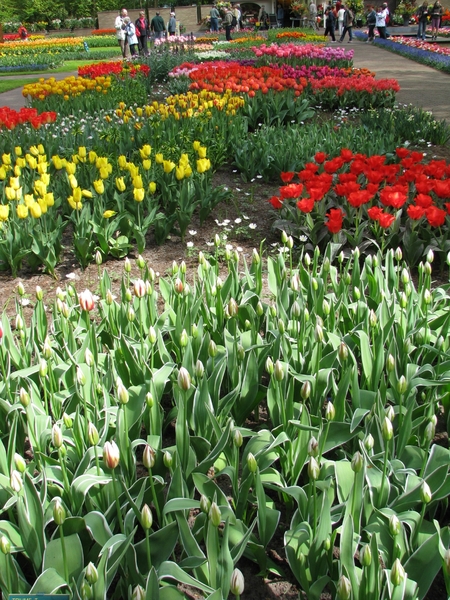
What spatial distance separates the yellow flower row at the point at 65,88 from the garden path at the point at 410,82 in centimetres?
296

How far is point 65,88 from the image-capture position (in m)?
8.92

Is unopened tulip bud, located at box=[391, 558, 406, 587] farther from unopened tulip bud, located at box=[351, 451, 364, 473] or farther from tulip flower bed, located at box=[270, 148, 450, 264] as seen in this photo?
tulip flower bed, located at box=[270, 148, 450, 264]

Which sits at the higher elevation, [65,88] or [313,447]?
[65,88]

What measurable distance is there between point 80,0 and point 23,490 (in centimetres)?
6477

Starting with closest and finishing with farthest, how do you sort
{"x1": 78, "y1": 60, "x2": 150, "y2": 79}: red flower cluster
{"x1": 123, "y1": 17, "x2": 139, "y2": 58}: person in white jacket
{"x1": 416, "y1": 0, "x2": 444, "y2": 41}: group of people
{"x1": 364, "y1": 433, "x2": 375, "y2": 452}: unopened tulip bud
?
{"x1": 364, "y1": 433, "x2": 375, "y2": 452}: unopened tulip bud → {"x1": 78, "y1": 60, "x2": 150, "y2": 79}: red flower cluster → {"x1": 123, "y1": 17, "x2": 139, "y2": 58}: person in white jacket → {"x1": 416, "y1": 0, "x2": 444, "y2": 41}: group of people

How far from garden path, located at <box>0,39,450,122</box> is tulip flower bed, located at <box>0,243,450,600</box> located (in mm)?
7328

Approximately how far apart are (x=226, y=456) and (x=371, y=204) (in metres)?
2.78

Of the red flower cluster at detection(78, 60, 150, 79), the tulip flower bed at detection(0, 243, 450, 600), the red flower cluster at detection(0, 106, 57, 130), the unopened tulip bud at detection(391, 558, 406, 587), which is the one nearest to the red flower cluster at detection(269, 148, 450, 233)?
the tulip flower bed at detection(0, 243, 450, 600)

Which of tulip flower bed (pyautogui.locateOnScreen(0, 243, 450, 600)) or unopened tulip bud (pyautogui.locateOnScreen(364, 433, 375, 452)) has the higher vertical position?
unopened tulip bud (pyautogui.locateOnScreen(364, 433, 375, 452))

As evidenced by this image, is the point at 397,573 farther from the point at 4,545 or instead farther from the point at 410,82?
the point at 410,82

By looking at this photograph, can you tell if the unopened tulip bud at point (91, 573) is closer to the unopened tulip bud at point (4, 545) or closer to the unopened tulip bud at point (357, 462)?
the unopened tulip bud at point (4, 545)

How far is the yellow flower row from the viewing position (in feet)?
28.0

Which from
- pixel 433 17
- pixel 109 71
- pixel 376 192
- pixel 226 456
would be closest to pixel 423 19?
pixel 433 17

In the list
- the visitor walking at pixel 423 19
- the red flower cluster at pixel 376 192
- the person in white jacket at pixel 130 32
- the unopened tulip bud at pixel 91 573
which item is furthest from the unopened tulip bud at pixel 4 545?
the visitor walking at pixel 423 19
